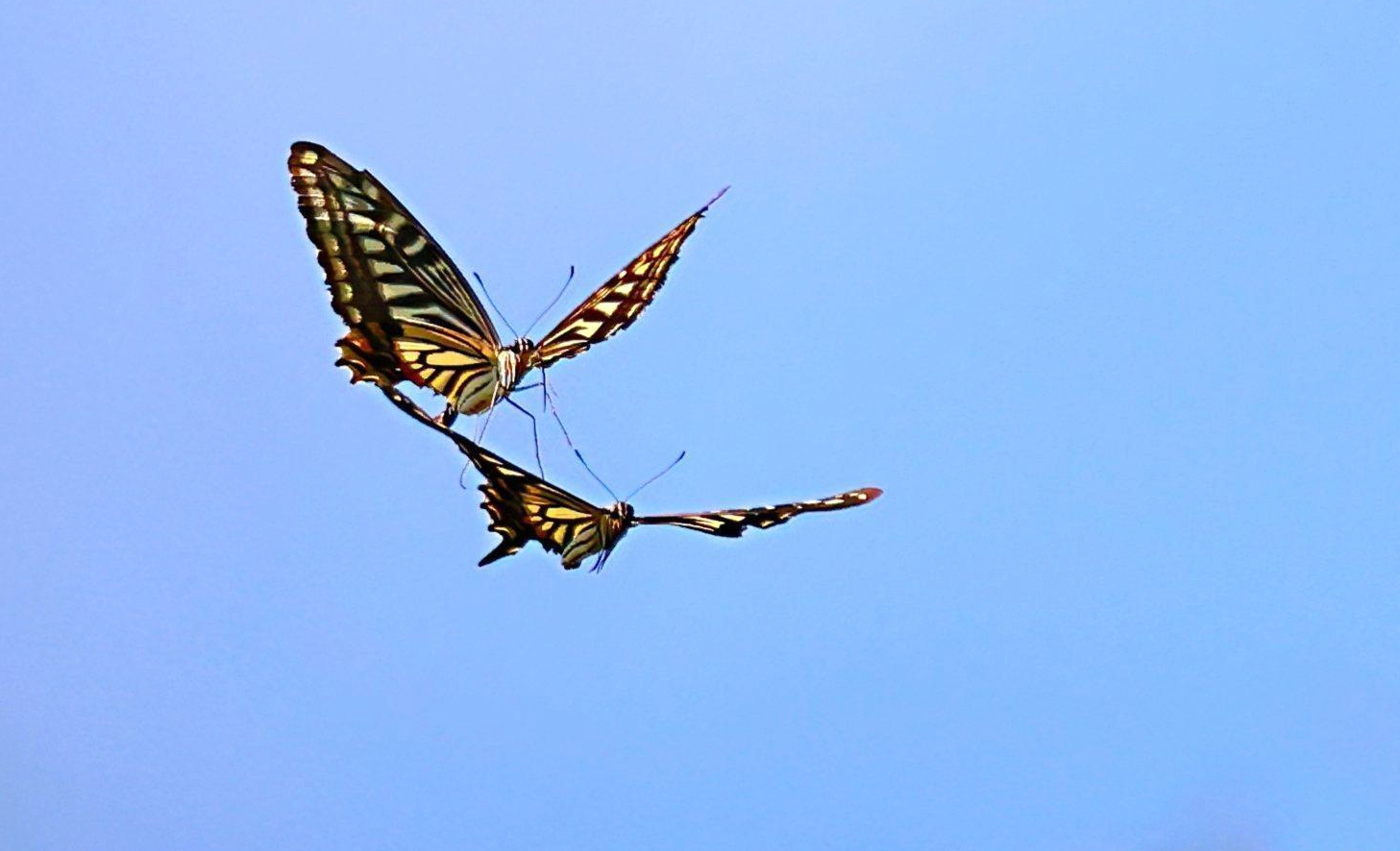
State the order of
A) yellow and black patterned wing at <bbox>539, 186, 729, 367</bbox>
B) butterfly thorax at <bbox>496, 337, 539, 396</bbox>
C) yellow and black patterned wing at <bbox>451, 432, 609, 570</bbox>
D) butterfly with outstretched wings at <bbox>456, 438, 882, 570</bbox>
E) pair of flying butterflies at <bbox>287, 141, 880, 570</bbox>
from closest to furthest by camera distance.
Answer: yellow and black patterned wing at <bbox>451, 432, 609, 570</bbox> < butterfly with outstretched wings at <bbox>456, 438, 882, 570</bbox> < pair of flying butterflies at <bbox>287, 141, 880, 570</bbox> < butterfly thorax at <bbox>496, 337, 539, 396</bbox> < yellow and black patterned wing at <bbox>539, 186, 729, 367</bbox>

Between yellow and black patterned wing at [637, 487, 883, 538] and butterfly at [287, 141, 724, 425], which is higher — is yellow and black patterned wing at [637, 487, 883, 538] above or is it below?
below

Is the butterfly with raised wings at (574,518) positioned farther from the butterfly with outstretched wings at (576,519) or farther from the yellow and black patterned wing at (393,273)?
the yellow and black patterned wing at (393,273)

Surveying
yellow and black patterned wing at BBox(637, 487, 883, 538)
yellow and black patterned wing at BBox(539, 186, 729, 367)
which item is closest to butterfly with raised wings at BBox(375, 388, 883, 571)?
yellow and black patterned wing at BBox(637, 487, 883, 538)

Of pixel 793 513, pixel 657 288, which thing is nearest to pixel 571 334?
pixel 657 288

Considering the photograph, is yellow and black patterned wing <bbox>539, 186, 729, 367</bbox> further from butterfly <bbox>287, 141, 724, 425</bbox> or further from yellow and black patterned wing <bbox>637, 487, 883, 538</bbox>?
yellow and black patterned wing <bbox>637, 487, 883, 538</bbox>

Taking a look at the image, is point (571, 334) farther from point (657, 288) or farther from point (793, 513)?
point (793, 513)

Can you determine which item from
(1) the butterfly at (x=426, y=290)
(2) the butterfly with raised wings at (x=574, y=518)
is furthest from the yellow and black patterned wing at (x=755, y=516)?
(1) the butterfly at (x=426, y=290)

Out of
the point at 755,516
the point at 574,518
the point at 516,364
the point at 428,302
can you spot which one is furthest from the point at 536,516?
the point at 428,302
